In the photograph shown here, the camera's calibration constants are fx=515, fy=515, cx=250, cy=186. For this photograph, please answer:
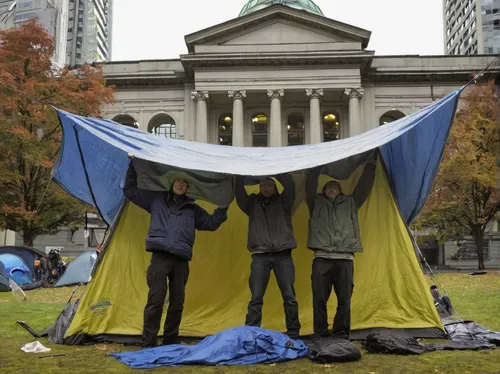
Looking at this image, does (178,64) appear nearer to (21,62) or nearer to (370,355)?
(21,62)

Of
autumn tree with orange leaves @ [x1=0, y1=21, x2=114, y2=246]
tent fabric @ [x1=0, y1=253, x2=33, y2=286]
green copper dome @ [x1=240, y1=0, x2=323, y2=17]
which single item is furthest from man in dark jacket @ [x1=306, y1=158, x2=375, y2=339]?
green copper dome @ [x1=240, y1=0, x2=323, y2=17]

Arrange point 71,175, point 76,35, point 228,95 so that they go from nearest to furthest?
point 71,175 < point 228,95 < point 76,35

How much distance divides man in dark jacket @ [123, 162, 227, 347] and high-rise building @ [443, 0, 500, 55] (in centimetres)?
7931

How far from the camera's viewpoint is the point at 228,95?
37625mm

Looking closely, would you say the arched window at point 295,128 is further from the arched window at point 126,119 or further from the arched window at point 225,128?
the arched window at point 126,119

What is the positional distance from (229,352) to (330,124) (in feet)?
120

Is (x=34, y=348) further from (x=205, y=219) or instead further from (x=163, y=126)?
(x=163, y=126)

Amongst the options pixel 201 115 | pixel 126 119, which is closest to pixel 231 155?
pixel 201 115

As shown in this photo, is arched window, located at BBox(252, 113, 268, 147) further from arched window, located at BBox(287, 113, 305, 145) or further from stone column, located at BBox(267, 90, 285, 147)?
stone column, located at BBox(267, 90, 285, 147)

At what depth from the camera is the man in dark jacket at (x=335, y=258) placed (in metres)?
6.14

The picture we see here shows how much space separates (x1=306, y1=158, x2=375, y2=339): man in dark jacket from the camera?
20.2ft

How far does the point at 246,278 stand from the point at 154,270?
1.98 m

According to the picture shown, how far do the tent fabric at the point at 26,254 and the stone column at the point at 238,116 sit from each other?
66.5 feet

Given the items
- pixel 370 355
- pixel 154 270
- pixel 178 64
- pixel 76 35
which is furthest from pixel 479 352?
pixel 76 35
